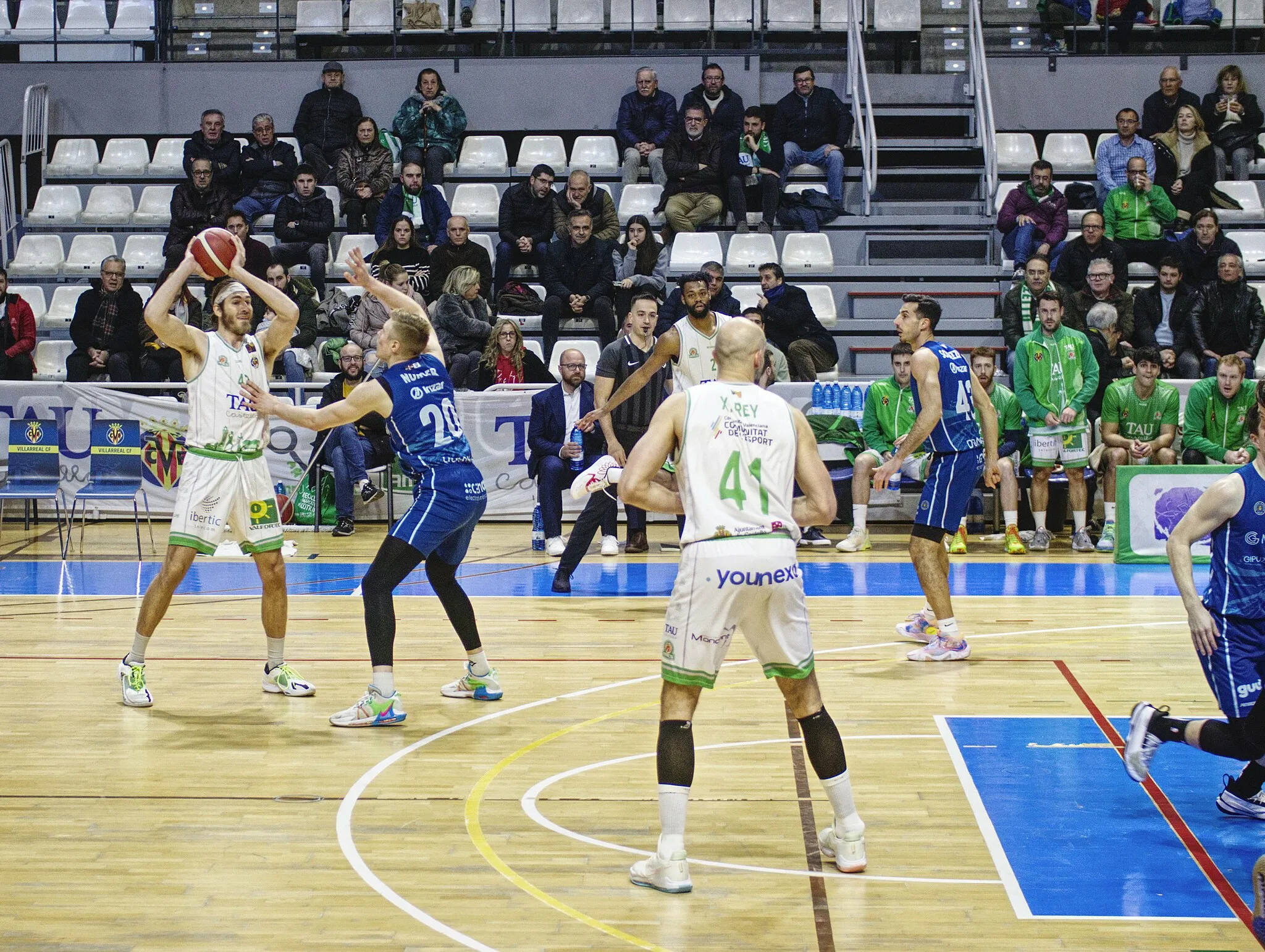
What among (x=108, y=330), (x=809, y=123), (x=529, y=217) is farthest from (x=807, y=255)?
(x=108, y=330)

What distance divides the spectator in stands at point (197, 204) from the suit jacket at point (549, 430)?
5.45m

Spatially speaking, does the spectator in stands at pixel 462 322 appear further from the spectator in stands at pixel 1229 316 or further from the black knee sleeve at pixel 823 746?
the black knee sleeve at pixel 823 746

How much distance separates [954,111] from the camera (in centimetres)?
1717

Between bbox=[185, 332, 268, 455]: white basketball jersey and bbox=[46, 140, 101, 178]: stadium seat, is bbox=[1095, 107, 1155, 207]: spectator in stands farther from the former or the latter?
bbox=[46, 140, 101, 178]: stadium seat

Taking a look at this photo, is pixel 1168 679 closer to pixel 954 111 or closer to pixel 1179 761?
pixel 1179 761

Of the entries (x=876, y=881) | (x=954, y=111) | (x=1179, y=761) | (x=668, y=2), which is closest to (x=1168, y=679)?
(x=1179, y=761)

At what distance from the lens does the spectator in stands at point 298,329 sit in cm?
1355

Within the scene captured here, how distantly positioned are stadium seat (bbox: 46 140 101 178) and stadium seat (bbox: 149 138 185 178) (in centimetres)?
77

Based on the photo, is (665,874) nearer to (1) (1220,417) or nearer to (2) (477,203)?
(1) (1220,417)

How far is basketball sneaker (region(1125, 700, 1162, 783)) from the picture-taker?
16.4ft

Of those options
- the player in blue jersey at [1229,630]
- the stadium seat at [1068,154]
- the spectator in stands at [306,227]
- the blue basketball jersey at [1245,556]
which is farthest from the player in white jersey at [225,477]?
the stadium seat at [1068,154]

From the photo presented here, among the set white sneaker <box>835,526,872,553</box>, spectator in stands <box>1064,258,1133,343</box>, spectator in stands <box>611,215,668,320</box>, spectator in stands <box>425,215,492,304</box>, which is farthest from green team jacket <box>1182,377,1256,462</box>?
spectator in stands <box>425,215,492,304</box>

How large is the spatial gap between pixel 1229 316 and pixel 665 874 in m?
10.8

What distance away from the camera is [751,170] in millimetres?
15547
